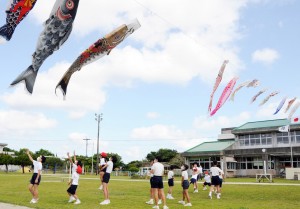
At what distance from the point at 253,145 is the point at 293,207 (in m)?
36.8

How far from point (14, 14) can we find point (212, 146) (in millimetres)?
46131

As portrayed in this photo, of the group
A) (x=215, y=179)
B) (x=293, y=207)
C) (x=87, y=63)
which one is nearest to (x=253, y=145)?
(x=215, y=179)

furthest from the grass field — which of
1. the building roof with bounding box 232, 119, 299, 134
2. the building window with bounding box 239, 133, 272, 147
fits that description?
the building window with bounding box 239, 133, 272, 147

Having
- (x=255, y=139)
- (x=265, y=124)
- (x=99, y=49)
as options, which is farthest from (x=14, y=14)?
(x=265, y=124)

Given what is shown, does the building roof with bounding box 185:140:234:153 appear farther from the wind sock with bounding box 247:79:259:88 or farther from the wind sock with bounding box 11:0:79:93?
the wind sock with bounding box 11:0:79:93

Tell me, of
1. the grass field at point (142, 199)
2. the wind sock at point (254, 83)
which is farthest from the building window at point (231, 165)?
the wind sock at point (254, 83)

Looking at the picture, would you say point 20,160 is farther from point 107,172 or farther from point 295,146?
point 107,172

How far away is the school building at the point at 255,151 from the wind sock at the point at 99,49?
37.3 m

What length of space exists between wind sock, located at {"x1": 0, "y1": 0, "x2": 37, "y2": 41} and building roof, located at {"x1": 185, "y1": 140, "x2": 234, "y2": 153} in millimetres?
41821

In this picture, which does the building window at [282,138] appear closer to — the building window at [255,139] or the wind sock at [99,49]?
the building window at [255,139]

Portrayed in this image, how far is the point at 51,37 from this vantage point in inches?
327

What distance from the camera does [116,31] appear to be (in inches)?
343

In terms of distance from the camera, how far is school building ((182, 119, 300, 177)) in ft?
144

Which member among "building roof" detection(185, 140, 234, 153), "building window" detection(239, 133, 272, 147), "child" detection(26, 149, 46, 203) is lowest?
"child" detection(26, 149, 46, 203)
